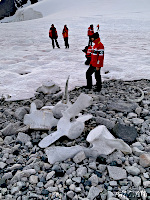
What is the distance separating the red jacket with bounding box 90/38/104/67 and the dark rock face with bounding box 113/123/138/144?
6.83ft

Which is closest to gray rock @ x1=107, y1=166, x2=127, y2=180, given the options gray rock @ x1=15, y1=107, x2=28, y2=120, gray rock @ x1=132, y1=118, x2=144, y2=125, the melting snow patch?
gray rock @ x1=132, y1=118, x2=144, y2=125

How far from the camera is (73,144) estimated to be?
2652 mm

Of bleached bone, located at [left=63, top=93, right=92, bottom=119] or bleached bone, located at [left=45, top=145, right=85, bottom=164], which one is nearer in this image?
bleached bone, located at [left=45, top=145, right=85, bottom=164]

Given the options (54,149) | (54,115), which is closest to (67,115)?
(54,115)

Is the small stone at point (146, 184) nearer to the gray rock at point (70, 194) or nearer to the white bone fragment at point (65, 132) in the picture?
the gray rock at point (70, 194)

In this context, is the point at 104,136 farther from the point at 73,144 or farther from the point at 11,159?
the point at 11,159

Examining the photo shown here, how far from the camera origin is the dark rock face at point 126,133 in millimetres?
2717

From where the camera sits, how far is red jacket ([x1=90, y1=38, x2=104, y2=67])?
14.5 feet

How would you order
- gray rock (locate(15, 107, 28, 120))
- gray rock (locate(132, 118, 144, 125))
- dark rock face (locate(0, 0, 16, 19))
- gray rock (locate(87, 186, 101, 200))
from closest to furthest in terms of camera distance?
gray rock (locate(87, 186, 101, 200)), gray rock (locate(132, 118, 144, 125)), gray rock (locate(15, 107, 28, 120)), dark rock face (locate(0, 0, 16, 19))

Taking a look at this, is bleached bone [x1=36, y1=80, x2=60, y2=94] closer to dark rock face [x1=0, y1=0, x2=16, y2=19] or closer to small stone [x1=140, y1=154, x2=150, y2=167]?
small stone [x1=140, y1=154, x2=150, y2=167]

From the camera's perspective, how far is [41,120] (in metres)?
3.08

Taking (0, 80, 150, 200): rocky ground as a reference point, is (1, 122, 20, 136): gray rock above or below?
above

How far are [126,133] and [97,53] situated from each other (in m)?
2.29

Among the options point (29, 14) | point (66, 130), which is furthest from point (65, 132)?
point (29, 14)
